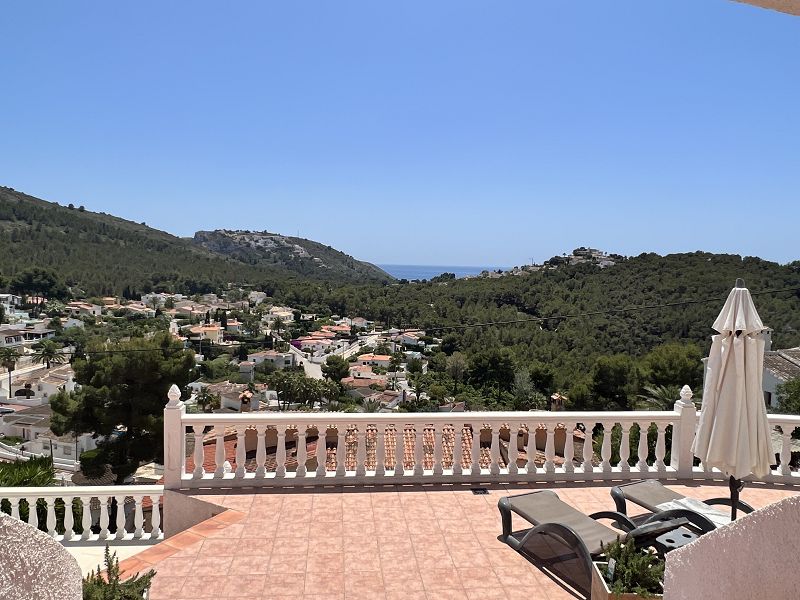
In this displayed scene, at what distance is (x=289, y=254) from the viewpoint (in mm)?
124062

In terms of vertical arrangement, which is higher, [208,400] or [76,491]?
[76,491]

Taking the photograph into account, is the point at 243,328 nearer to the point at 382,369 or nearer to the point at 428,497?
the point at 382,369

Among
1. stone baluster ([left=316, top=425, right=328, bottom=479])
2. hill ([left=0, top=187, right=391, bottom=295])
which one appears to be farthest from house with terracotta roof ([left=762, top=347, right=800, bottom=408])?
hill ([left=0, top=187, right=391, bottom=295])

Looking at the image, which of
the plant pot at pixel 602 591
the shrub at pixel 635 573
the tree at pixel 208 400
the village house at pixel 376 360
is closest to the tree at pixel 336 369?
the village house at pixel 376 360

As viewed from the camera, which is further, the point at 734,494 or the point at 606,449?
the point at 606,449

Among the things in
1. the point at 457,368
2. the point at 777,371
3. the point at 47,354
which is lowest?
the point at 47,354

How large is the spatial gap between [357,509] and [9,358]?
211 feet

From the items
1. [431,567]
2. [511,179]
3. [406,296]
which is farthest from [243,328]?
[431,567]

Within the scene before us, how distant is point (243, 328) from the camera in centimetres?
7075

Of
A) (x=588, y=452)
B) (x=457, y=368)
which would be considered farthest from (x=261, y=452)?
(x=457, y=368)

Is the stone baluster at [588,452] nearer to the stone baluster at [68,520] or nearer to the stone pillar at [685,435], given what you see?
the stone pillar at [685,435]

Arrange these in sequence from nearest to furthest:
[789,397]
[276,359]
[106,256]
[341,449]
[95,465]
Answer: [341,449] → [789,397] → [95,465] → [276,359] → [106,256]

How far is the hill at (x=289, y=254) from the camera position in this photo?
118000 millimetres

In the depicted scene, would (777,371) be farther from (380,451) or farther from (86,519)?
(86,519)
